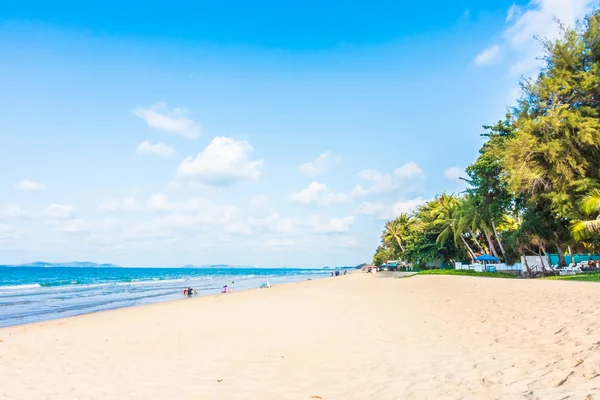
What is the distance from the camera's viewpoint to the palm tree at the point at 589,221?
1759cm

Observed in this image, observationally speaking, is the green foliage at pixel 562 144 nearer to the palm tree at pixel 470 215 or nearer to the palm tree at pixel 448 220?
the palm tree at pixel 470 215

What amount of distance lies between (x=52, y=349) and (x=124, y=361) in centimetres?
299

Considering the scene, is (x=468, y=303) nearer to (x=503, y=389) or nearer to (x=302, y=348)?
(x=302, y=348)

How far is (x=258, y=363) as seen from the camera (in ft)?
23.5

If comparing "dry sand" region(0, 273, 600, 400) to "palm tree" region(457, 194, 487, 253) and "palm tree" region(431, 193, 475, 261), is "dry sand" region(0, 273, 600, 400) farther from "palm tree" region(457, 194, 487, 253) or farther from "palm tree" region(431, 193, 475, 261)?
"palm tree" region(431, 193, 475, 261)

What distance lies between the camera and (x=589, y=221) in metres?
18.1

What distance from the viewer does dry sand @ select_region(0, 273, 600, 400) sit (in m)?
5.12

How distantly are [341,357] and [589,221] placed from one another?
16.9 meters

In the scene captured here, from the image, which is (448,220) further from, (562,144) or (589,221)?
(589,221)

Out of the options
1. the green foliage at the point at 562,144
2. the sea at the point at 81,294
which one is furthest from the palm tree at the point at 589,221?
the sea at the point at 81,294

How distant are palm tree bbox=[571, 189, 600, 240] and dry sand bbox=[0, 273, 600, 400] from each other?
26.2 feet

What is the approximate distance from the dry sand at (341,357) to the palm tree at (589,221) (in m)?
7.98

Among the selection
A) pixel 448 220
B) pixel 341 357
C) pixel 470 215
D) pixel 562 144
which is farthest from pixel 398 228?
pixel 341 357

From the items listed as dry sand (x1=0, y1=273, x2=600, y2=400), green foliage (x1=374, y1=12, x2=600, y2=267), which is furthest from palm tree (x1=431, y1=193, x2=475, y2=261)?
dry sand (x1=0, y1=273, x2=600, y2=400)
